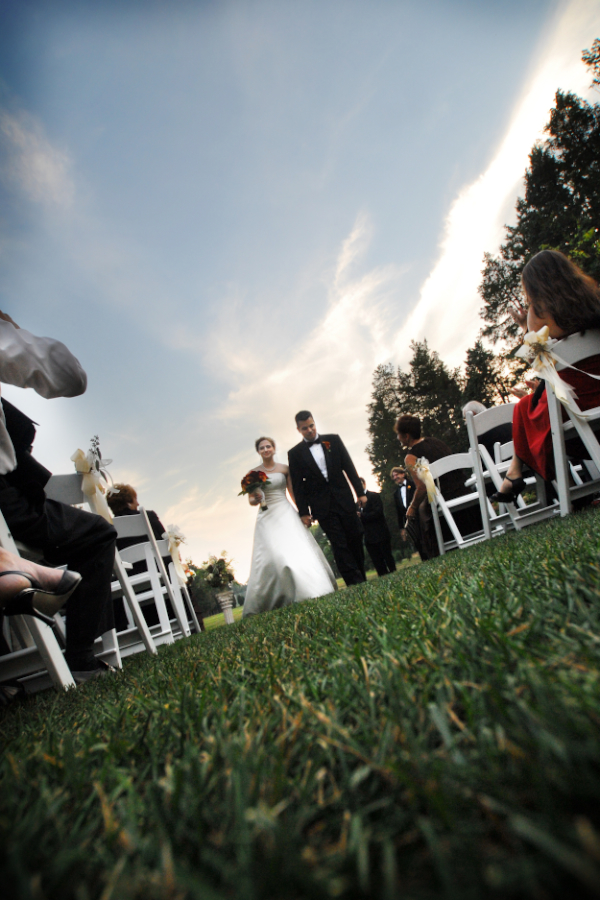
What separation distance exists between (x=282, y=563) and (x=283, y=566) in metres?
0.05

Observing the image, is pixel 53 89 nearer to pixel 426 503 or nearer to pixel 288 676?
pixel 426 503

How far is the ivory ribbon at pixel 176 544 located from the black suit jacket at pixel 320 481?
236cm

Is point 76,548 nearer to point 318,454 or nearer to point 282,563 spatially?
point 282,563

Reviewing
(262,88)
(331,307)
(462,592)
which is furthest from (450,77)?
(462,592)

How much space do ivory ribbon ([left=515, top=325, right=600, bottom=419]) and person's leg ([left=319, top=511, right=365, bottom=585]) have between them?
4960 mm

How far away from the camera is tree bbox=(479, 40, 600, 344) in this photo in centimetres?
3161

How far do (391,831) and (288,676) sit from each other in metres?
0.79

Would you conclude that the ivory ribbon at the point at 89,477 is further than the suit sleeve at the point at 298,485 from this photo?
No

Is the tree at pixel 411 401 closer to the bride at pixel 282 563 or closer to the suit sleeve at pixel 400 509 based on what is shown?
the suit sleeve at pixel 400 509

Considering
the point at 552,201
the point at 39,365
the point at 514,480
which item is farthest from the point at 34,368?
the point at 552,201

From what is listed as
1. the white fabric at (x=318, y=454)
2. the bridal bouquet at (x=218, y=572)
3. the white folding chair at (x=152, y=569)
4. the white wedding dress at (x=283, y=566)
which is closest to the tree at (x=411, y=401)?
the bridal bouquet at (x=218, y=572)

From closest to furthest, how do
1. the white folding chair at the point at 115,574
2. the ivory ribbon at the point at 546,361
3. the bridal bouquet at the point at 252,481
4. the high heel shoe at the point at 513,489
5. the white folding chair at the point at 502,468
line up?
the white folding chair at the point at 115,574 < the ivory ribbon at the point at 546,361 < the high heel shoe at the point at 513,489 < the white folding chair at the point at 502,468 < the bridal bouquet at the point at 252,481

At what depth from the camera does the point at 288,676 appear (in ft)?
3.88

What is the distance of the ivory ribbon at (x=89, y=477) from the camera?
3.66 meters
